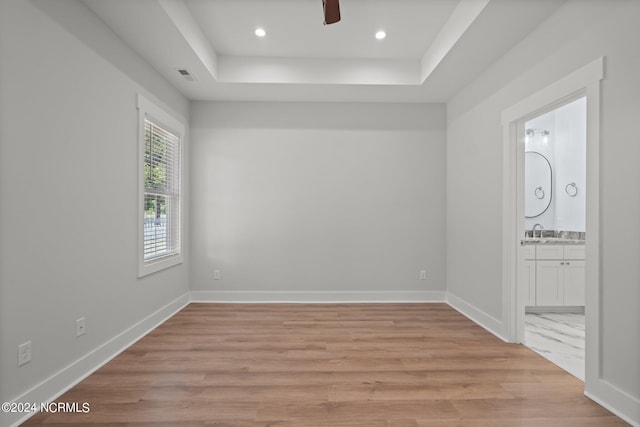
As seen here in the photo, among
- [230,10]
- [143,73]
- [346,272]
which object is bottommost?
[346,272]

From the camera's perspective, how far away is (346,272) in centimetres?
461

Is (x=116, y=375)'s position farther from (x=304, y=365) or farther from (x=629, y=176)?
(x=629, y=176)

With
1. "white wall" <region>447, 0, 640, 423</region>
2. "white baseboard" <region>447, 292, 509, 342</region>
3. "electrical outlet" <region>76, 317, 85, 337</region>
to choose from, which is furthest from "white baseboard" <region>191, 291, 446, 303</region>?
"electrical outlet" <region>76, 317, 85, 337</region>

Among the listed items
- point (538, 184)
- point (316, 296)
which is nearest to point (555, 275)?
point (538, 184)

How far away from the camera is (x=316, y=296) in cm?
458

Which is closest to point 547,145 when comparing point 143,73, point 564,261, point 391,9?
point 564,261

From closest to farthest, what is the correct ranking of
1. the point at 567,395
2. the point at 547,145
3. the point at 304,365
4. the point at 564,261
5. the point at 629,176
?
the point at 629,176 < the point at 567,395 < the point at 304,365 < the point at 564,261 < the point at 547,145

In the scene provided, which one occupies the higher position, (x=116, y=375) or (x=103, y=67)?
(x=103, y=67)

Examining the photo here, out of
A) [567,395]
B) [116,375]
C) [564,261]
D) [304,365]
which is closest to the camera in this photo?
[567,395]

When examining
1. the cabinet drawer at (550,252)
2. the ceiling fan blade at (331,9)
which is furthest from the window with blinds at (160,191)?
the cabinet drawer at (550,252)

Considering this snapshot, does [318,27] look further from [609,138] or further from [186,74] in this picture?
[609,138]

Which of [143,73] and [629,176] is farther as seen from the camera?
[143,73]

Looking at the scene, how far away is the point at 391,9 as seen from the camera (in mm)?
2990

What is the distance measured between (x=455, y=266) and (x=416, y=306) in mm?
741
